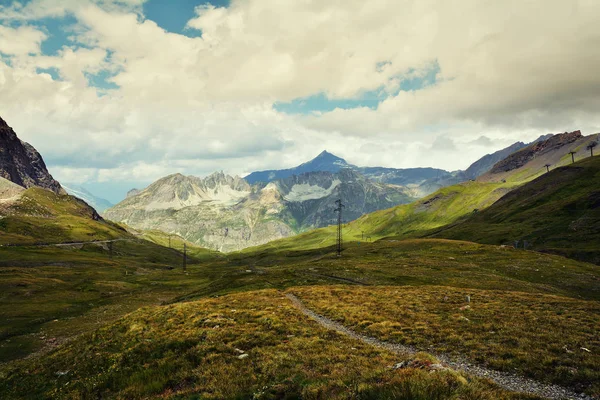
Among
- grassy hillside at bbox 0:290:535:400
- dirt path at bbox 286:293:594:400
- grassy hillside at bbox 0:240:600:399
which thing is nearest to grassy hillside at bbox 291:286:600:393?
grassy hillside at bbox 0:240:600:399

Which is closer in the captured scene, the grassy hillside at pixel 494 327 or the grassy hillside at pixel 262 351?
the grassy hillside at pixel 262 351

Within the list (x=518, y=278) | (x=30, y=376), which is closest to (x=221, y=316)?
(x=30, y=376)

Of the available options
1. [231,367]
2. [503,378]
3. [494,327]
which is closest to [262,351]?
[231,367]

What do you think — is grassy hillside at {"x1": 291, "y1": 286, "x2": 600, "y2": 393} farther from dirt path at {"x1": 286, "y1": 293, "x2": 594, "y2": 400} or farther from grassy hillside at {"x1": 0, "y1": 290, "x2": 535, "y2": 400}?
grassy hillside at {"x1": 0, "y1": 290, "x2": 535, "y2": 400}

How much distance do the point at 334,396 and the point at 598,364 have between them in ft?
49.9

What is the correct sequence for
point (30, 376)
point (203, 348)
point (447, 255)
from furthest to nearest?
point (447, 255) < point (30, 376) < point (203, 348)

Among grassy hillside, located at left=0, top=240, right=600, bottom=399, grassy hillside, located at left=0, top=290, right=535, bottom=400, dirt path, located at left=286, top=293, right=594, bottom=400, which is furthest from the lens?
grassy hillside, located at left=0, top=240, right=600, bottom=399

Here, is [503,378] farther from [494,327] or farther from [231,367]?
[231,367]

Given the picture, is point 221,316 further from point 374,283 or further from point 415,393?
point 374,283

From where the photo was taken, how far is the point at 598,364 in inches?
685

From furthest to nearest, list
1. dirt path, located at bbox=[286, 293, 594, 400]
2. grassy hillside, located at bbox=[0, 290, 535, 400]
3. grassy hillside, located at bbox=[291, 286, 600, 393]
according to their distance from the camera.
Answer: grassy hillside, located at bbox=[291, 286, 600, 393], dirt path, located at bbox=[286, 293, 594, 400], grassy hillside, located at bbox=[0, 290, 535, 400]

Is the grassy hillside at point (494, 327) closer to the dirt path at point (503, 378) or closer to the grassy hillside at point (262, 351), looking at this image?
the grassy hillside at point (262, 351)

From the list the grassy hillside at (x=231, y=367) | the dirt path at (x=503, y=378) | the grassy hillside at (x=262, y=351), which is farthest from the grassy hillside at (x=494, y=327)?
the grassy hillside at (x=231, y=367)

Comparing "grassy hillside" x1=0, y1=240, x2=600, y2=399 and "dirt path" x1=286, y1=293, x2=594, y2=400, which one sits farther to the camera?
"grassy hillside" x1=0, y1=240, x2=600, y2=399
